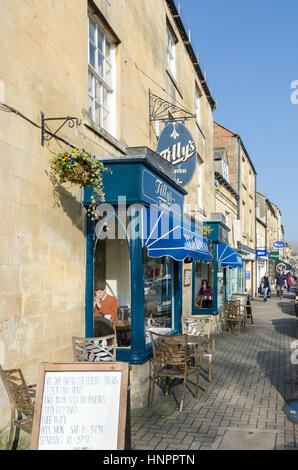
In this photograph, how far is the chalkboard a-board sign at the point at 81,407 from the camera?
376 centimetres

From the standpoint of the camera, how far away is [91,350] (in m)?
6.21

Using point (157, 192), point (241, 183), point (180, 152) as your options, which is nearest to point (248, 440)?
point (157, 192)

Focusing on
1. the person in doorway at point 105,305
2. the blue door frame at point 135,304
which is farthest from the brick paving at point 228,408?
the person in doorway at point 105,305

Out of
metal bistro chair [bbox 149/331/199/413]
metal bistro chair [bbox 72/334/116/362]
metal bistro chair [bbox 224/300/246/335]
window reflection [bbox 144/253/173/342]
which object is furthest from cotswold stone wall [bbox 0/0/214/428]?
metal bistro chair [bbox 224/300/246/335]

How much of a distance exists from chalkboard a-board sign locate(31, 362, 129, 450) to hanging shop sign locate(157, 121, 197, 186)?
22.5ft

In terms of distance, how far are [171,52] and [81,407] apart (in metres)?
11.4

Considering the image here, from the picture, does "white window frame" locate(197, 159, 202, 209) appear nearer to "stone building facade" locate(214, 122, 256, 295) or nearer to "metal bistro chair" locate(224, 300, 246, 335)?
"metal bistro chair" locate(224, 300, 246, 335)

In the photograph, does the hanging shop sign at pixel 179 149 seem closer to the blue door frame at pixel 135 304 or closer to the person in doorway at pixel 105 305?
the person in doorway at pixel 105 305

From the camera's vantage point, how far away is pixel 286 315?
1948 cm

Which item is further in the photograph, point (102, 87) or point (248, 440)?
point (102, 87)

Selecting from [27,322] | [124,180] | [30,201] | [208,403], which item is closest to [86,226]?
[124,180]

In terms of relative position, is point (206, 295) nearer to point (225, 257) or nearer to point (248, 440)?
point (225, 257)

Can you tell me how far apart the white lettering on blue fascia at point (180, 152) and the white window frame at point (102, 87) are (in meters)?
2.31

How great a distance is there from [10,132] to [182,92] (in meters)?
9.65
